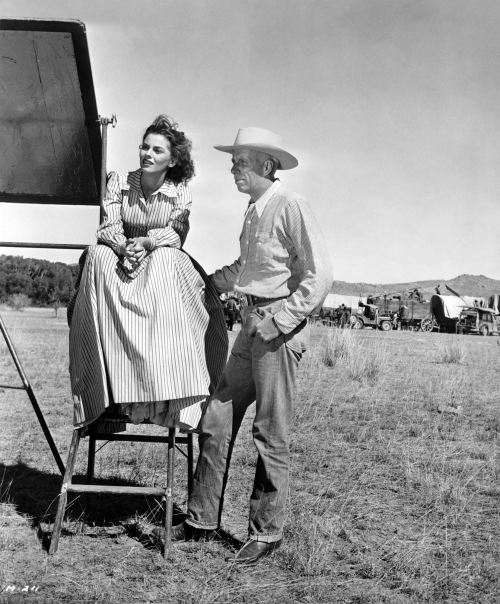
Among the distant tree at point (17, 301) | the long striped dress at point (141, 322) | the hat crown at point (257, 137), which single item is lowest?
the distant tree at point (17, 301)

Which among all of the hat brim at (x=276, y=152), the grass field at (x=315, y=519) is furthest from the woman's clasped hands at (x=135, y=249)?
the grass field at (x=315, y=519)

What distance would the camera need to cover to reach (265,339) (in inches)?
120

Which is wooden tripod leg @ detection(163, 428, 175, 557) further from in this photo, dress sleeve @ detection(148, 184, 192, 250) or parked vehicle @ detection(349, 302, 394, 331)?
parked vehicle @ detection(349, 302, 394, 331)

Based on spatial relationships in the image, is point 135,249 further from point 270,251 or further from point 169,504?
point 169,504

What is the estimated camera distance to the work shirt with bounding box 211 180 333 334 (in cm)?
305

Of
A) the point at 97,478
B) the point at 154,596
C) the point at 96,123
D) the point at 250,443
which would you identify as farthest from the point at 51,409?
the point at 154,596

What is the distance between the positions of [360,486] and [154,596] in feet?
6.75

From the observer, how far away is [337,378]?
988 cm

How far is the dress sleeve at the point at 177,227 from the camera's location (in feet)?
10.5

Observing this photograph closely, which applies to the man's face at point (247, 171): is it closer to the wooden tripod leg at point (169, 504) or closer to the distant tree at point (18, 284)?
the wooden tripod leg at point (169, 504)

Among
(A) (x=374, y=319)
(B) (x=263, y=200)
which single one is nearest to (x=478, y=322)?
(A) (x=374, y=319)

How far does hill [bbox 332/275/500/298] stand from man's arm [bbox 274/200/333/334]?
86082mm

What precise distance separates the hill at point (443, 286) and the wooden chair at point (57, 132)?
85.5m

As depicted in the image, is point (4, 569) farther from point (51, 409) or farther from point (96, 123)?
point (51, 409)
